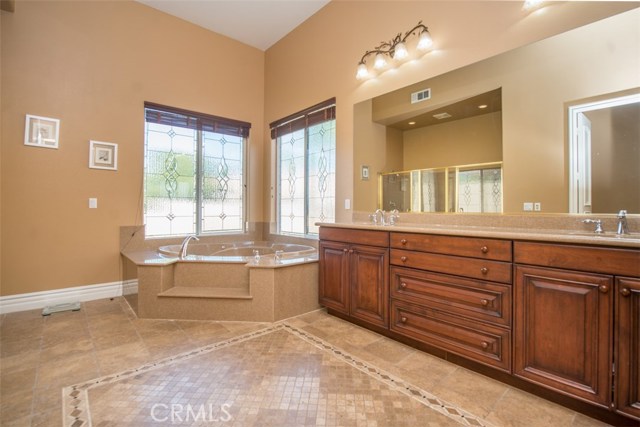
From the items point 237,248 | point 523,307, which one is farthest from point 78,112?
point 523,307

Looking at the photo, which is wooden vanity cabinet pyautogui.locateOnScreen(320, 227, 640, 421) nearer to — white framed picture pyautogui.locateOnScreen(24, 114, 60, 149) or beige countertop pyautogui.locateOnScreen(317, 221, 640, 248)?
beige countertop pyautogui.locateOnScreen(317, 221, 640, 248)

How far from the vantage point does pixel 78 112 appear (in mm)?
3014

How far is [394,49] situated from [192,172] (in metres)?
2.77

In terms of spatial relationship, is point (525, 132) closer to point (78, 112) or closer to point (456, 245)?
point (456, 245)

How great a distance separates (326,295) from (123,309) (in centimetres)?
195

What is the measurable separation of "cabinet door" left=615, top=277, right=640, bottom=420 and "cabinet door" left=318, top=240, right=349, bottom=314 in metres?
1.57

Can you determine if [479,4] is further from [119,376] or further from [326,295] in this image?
[119,376]

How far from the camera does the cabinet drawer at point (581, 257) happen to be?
120 cm

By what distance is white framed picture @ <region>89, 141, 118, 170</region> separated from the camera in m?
3.09

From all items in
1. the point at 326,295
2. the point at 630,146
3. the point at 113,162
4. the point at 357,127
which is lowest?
the point at 326,295

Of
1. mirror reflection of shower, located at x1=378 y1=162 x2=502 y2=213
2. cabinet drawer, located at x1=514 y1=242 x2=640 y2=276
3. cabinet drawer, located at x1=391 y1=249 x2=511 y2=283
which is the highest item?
mirror reflection of shower, located at x1=378 y1=162 x2=502 y2=213

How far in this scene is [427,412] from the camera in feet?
4.54

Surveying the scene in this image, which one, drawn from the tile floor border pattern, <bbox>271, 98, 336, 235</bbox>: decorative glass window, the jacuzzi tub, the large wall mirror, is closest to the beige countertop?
the large wall mirror

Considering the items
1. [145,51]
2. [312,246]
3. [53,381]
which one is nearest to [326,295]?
[312,246]
